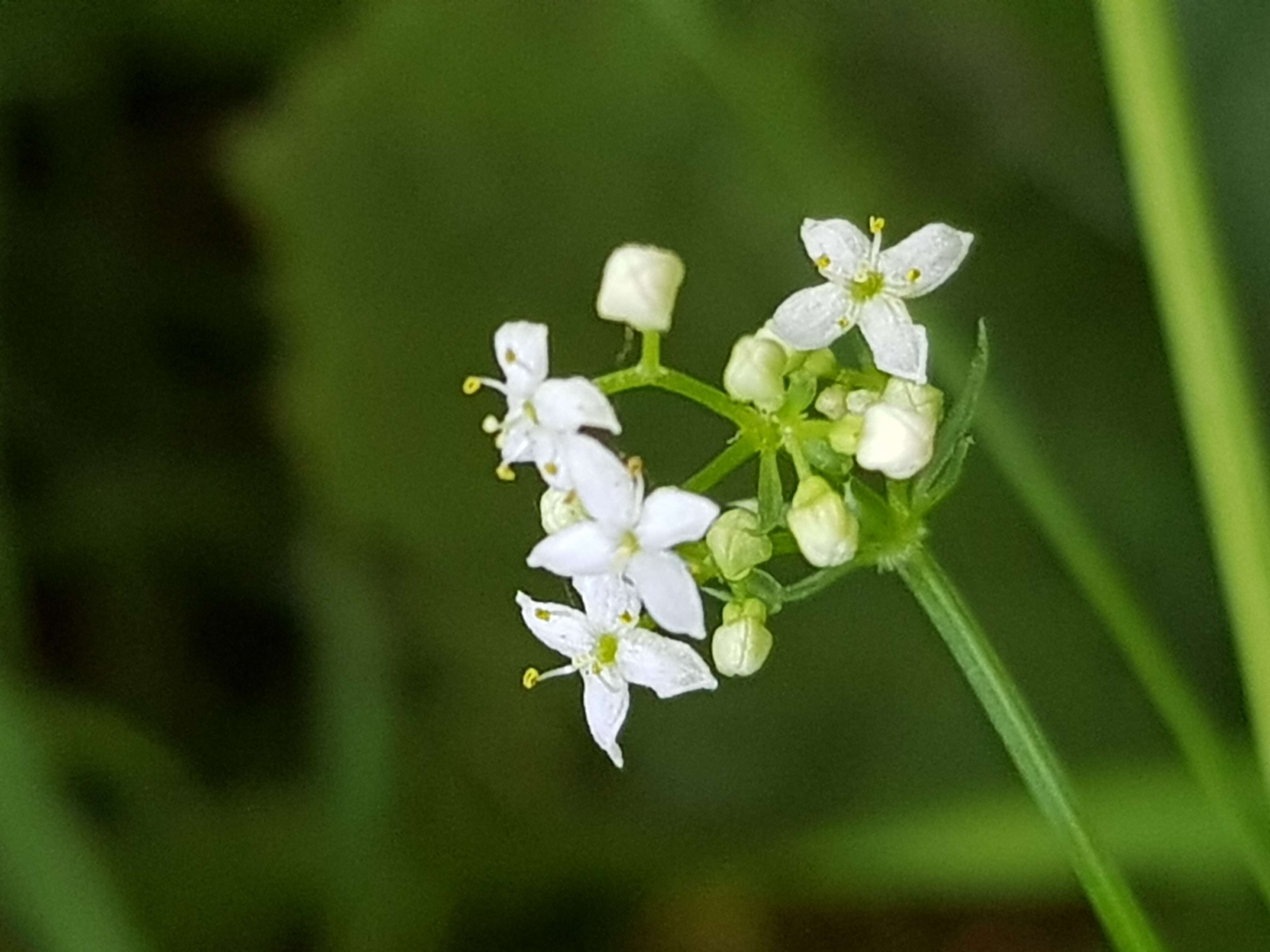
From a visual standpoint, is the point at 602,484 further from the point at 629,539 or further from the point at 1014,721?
the point at 1014,721

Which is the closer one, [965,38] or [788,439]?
[788,439]

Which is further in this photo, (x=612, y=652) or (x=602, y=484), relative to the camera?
(x=612, y=652)

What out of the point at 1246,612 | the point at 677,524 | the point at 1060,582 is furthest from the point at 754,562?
the point at 1060,582

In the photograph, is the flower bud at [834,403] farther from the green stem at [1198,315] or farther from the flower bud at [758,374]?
the green stem at [1198,315]

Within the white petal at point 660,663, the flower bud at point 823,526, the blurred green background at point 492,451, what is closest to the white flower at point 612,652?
the white petal at point 660,663

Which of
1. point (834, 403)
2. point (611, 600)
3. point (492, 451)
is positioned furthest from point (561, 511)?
point (492, 451)

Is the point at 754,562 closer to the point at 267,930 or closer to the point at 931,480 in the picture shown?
the point at 931,480
